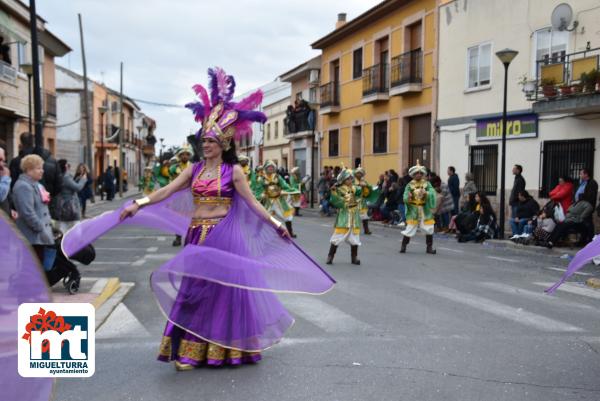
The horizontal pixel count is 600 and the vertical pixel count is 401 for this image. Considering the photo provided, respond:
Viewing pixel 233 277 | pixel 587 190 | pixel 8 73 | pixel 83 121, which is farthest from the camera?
pixel 83 121

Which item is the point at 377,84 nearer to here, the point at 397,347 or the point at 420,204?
the point at 420,204

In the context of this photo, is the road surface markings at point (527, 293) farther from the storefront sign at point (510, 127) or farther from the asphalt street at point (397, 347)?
the storefront sign at point (510, 127)

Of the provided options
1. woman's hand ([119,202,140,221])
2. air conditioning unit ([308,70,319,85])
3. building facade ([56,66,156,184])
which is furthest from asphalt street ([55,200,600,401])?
building facade ([56,66,156,184])

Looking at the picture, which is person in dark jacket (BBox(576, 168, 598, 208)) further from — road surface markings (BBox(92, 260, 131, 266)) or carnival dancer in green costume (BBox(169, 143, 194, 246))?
road surface markings (BBox(92, 260, 131, 266))

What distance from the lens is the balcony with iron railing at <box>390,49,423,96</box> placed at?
24.3m

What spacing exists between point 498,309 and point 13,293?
248 inches

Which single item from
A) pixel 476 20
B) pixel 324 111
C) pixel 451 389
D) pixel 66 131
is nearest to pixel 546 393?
pixel 451 389

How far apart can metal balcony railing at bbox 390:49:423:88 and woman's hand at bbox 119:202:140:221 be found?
2070cm

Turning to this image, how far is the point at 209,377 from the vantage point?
484 centimetres

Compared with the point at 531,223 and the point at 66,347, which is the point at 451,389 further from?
the point at 531,223

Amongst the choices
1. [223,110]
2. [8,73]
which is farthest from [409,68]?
[223,110]

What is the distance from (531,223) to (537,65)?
4899 millimetres

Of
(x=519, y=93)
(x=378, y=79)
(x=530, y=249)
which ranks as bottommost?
(x=530, y=249)

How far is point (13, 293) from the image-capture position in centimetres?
213
